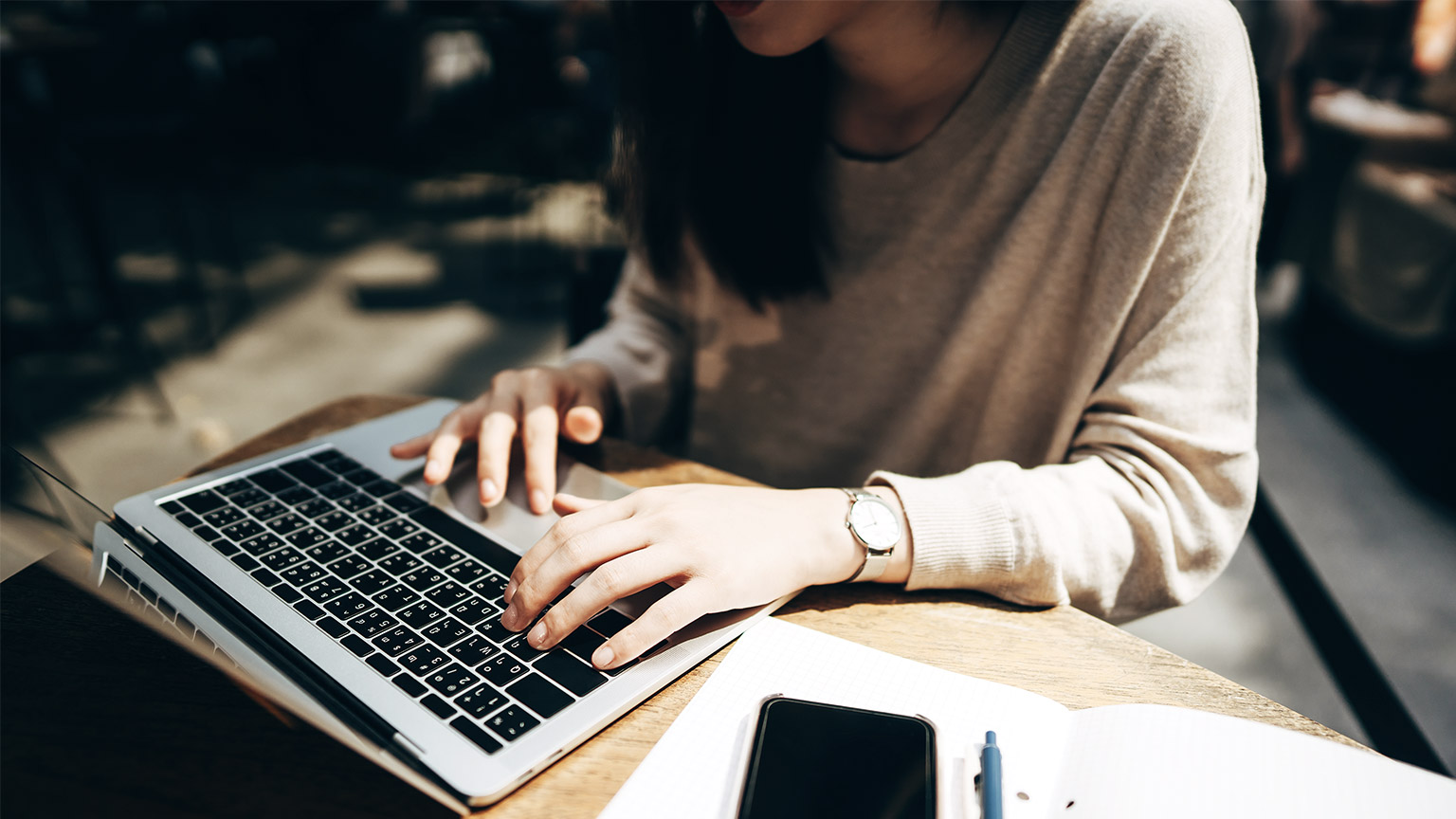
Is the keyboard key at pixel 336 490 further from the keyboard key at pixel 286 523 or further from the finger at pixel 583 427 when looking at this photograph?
the finger at pixel 583 427

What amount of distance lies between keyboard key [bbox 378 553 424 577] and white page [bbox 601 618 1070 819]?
0.69ft

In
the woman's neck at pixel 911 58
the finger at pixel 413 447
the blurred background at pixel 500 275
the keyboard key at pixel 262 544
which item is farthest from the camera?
the blurred background at pixel 500 275

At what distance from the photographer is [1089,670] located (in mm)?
469

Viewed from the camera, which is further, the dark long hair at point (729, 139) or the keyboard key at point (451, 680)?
the dark long hair at point (729, 139)

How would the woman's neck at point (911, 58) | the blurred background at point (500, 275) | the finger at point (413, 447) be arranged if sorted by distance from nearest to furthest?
the finger at point (413, 447) → the woman's neck at point (911, 58) → the blurred background at point (500, 275)

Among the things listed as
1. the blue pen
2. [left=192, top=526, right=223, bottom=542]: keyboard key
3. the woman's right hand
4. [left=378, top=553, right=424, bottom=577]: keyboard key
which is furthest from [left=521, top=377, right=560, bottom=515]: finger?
the blue pen

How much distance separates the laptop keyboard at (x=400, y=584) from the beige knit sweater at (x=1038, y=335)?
0.26 m

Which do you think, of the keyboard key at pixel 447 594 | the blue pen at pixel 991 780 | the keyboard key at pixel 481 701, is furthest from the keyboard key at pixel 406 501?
the blue pen at pixel 991 780

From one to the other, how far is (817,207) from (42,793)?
0.77 m

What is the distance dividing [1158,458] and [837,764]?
0.36m

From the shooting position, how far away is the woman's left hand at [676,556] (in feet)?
1.47

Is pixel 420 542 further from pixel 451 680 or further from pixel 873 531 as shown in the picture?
pixel 873 531

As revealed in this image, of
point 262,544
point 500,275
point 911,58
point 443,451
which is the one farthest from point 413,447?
point 500,275

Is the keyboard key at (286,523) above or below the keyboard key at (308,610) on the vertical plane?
below
